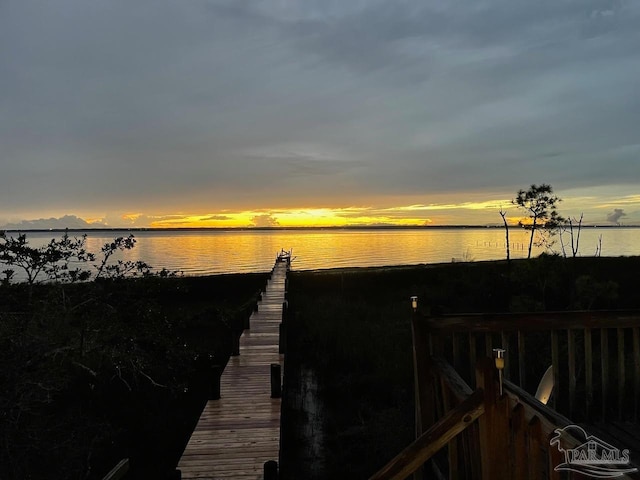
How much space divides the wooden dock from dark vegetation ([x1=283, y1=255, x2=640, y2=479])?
1.68 m

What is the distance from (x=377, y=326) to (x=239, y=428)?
12200mm

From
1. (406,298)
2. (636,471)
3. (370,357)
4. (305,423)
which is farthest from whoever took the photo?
(406,298)

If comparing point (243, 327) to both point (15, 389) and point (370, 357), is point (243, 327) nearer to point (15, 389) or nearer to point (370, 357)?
point (370, 357)

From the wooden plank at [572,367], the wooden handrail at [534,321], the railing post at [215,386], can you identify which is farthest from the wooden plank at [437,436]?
the railing post at [215,386]

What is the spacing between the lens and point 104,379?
45.0 feet

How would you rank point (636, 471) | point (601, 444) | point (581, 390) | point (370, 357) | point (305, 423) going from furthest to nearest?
point (370, 357) → point (305, 423) → point (581, 390) → point (601, 444) → point (636, 471)

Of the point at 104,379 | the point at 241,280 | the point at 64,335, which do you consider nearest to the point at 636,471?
the point at 64,335

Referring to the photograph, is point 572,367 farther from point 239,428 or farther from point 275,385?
point 275,385

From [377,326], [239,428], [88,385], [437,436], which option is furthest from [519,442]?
[377,326]

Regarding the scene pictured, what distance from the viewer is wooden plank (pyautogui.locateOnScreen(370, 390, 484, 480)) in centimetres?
311

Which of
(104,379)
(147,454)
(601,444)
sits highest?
(601,444)

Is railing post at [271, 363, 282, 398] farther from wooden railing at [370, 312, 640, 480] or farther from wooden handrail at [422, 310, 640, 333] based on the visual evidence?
wooden handrail at [422, 310, 640, 333]

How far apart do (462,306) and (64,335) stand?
19.9m

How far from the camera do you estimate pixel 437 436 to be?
3209mm
